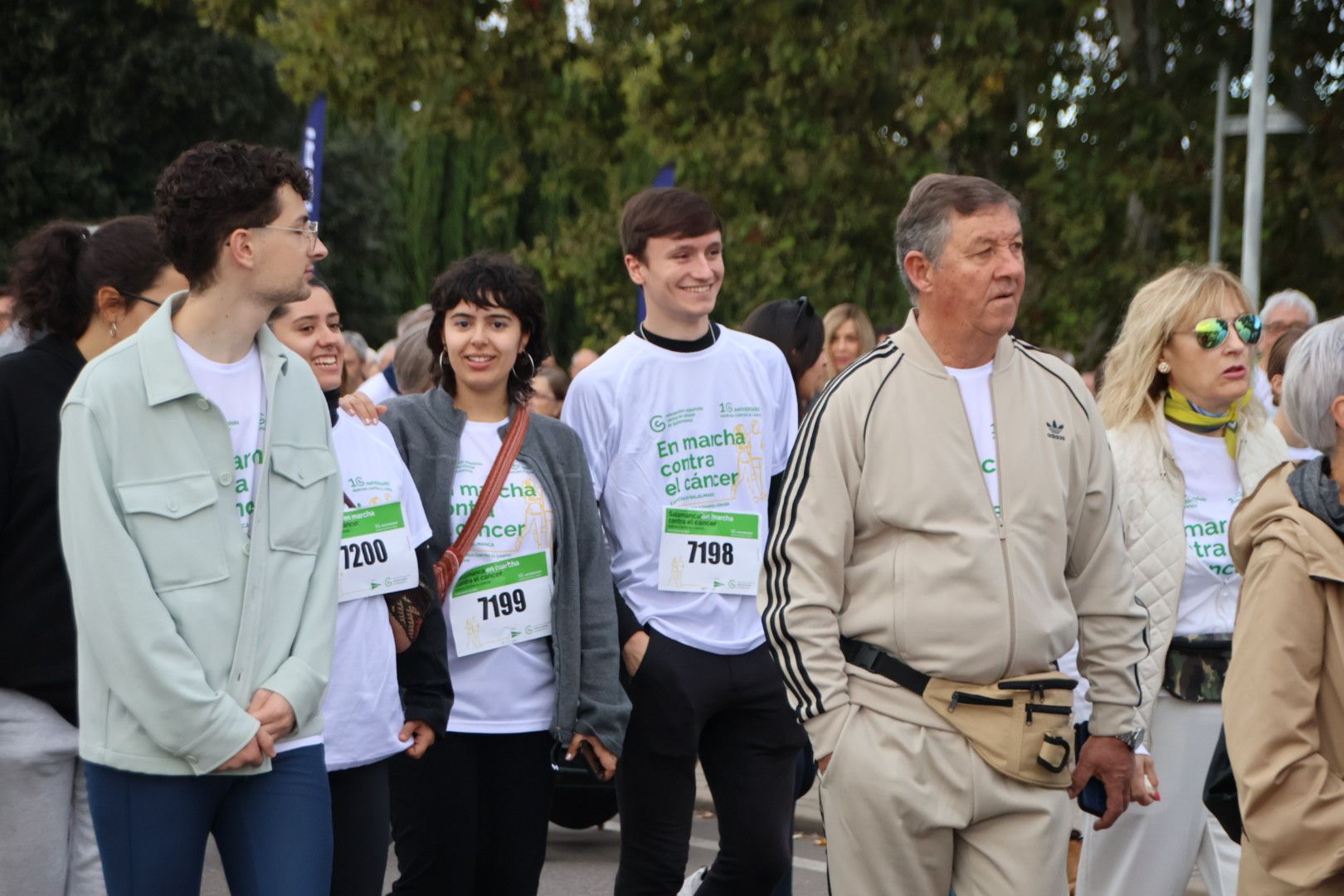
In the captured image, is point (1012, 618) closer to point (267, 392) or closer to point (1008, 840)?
point (1008, 840)

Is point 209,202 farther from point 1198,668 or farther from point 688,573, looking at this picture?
point 1198,668

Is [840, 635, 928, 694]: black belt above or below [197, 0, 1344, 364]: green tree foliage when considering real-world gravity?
below

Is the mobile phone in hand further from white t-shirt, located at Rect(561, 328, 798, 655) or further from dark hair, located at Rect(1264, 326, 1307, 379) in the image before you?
dark hair, located at Rect(1264, 326, 1307, 379)

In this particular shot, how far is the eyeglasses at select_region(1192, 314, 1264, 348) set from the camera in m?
5.26

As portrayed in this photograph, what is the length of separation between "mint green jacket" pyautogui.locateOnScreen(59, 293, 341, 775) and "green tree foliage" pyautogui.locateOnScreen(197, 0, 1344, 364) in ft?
38.8

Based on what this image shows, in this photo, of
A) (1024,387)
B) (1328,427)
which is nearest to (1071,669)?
(1024,387)

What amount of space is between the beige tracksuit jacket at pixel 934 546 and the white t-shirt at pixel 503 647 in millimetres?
894

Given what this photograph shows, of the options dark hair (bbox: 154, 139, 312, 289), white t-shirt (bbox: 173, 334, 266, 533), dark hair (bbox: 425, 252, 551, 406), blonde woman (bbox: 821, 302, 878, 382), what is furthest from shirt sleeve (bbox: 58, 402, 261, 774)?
blonde woman (bbox: 821, 302, 878, 382)

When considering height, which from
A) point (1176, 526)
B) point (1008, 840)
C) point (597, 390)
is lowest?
point (1008, 840)

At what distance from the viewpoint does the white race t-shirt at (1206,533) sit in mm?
5113

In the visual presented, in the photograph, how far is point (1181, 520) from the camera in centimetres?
508

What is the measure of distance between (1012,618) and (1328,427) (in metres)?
0.78

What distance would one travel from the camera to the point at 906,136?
55.4 ft

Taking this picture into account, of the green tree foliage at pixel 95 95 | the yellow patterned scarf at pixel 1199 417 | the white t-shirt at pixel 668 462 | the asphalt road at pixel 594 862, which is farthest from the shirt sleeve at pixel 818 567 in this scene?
the green tree foliage at pixel 95 95
